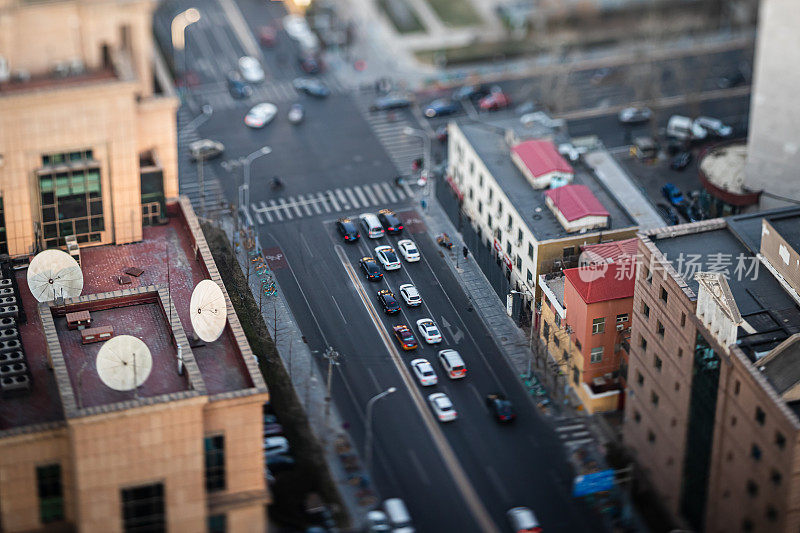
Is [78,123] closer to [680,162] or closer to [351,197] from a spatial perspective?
[351,197]

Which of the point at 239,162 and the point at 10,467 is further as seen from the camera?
the point at 239,162

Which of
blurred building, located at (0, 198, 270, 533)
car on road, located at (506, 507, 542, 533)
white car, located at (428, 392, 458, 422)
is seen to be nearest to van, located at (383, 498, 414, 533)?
car on road, located at (506, 507, 542, 533)

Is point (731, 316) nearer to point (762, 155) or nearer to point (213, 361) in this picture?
point (213, 361)

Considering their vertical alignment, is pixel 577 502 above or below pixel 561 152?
below

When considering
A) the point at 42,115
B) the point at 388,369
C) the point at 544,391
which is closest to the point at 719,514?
the point at 544,391

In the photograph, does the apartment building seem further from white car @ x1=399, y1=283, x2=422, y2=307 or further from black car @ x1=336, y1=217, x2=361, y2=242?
black car @ x1=336, y1=217, x2=361, y2=242

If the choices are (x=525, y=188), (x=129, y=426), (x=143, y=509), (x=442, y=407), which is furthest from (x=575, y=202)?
(x=129, y=426)

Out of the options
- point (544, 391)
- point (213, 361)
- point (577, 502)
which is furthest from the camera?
point (544, 391)
